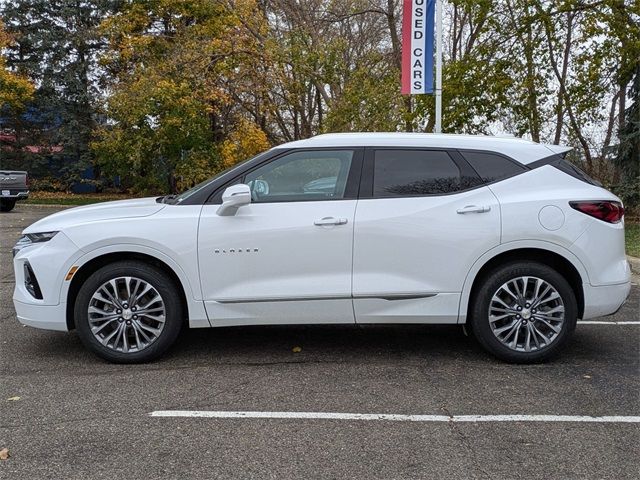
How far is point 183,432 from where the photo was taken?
3.54 m

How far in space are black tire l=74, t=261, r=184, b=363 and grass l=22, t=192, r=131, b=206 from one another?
21.5 meters

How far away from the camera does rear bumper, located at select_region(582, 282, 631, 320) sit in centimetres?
473

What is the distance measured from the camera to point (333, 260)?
4.63 m

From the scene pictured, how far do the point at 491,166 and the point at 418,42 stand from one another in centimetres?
590

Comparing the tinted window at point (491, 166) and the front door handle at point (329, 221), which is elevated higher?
the tinted window at point (491, 166)

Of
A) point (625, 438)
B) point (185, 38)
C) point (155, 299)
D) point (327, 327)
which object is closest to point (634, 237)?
point (327, 327)

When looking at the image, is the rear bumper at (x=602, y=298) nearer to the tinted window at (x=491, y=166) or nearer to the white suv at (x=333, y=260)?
the white suv at (x=333, y=260)

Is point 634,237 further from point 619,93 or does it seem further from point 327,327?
point 327,327

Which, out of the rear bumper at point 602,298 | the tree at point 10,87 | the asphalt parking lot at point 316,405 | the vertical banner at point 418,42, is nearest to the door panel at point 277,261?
the asphalt parking lot at point 316,405

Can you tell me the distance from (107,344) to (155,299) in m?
0.52

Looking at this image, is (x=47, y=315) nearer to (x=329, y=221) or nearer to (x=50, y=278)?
(x=50, y=278)

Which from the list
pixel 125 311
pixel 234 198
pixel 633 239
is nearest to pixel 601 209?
pixel 234 198

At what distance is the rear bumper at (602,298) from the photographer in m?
4.73

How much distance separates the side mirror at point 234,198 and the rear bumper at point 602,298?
2.74 metres
